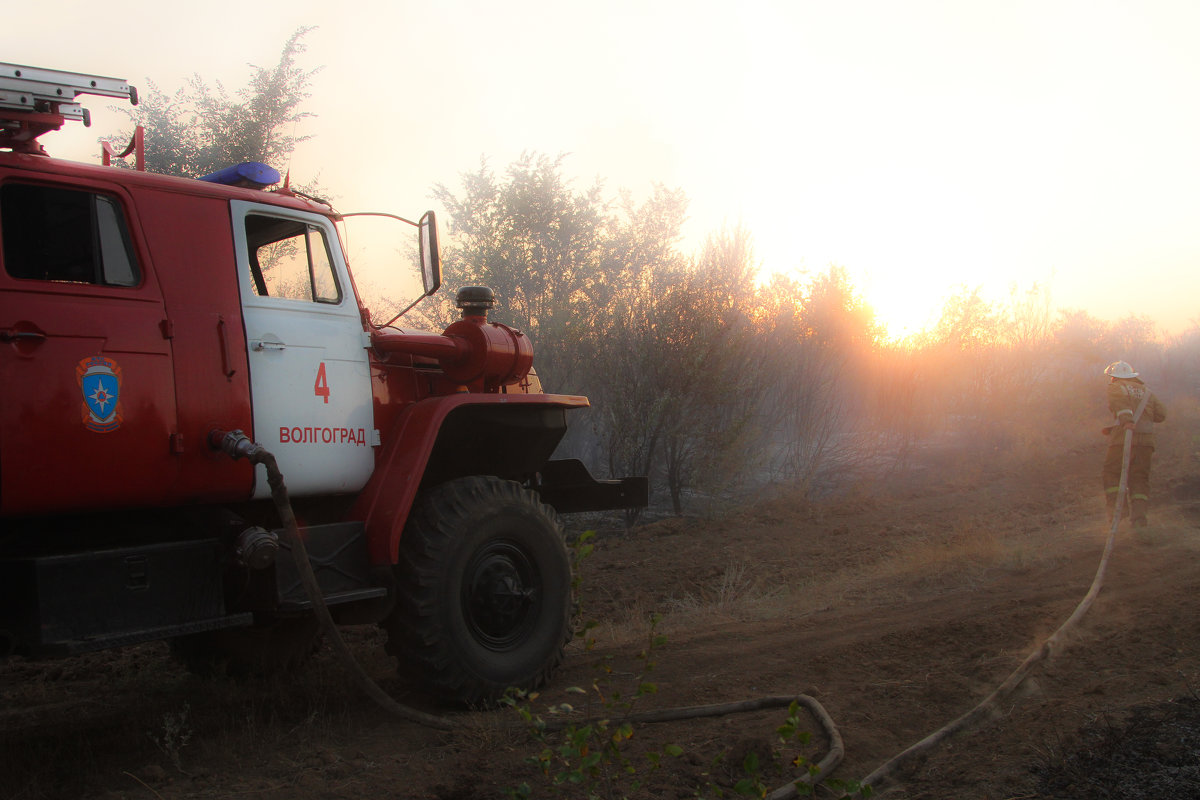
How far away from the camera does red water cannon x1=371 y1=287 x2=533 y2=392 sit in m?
4.99

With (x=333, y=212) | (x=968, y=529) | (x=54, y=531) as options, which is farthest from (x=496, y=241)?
(x=54, y=531)

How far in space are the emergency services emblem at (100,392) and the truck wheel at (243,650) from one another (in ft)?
6.89

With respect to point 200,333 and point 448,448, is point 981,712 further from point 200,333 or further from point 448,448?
point 200,333

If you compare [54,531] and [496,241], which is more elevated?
[496,241]

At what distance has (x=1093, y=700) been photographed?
13.5 feet

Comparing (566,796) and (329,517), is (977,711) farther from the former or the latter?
(329,517)

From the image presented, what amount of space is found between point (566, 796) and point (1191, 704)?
2801 millimetres

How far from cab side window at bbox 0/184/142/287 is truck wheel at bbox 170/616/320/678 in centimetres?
244

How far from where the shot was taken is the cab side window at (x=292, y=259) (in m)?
4.50

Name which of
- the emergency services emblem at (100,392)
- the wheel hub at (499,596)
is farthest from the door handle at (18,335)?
the wheel hub at (499,596)

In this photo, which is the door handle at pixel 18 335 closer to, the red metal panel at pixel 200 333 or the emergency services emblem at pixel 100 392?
the emergency services emblem at pixel 100 392

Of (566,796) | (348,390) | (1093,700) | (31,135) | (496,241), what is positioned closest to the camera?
(566,796)

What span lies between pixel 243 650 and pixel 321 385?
6.70ft

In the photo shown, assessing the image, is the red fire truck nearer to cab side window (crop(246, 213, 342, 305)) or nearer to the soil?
cab side window (crop(246, 213, 342, 305))
